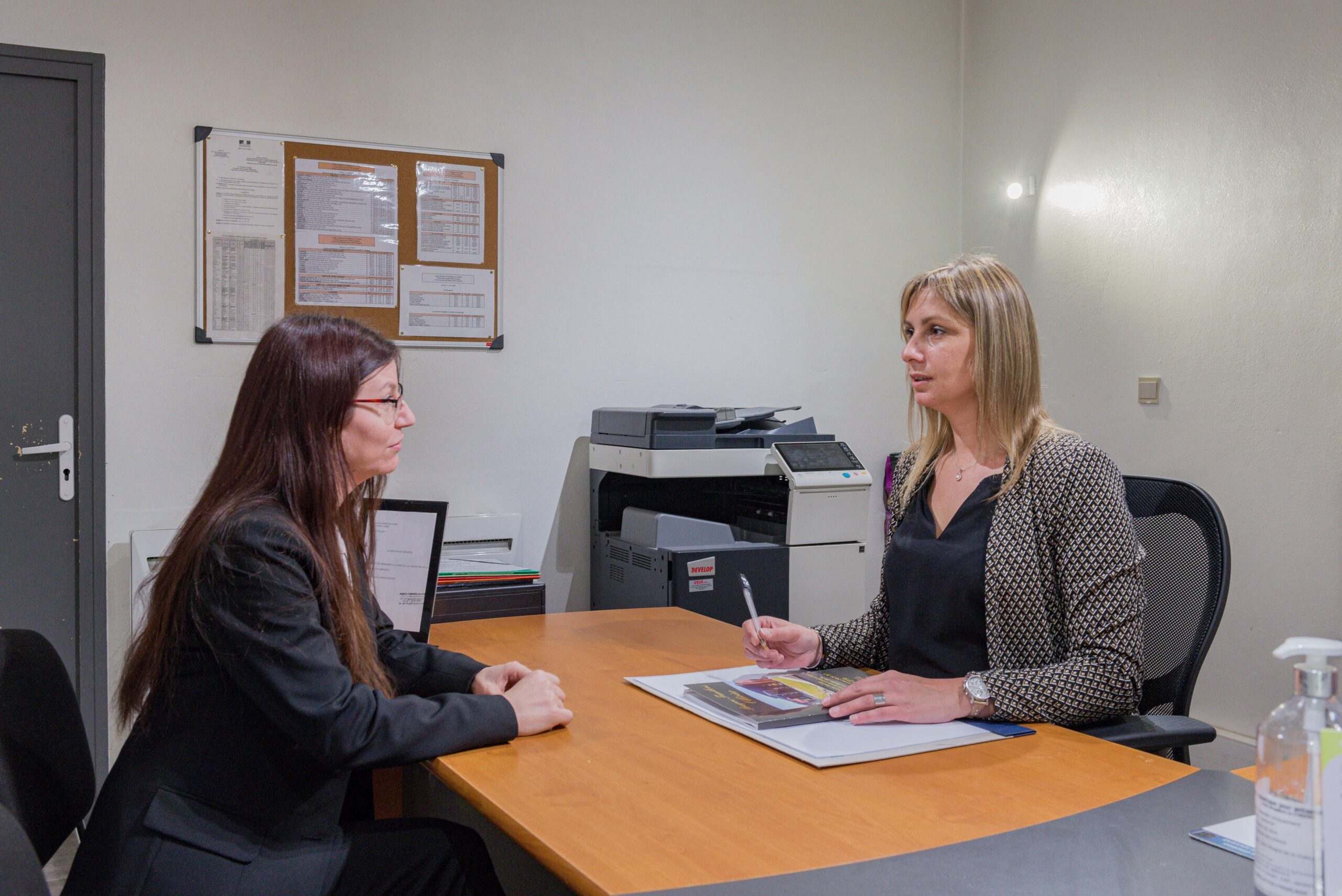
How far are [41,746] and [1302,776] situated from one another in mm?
1455

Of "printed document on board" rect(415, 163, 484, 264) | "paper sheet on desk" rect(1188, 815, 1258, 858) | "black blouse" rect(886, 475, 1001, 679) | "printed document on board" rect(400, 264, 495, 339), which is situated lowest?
"paper sheet on desk" rect(1188, 815, 1258, 858)

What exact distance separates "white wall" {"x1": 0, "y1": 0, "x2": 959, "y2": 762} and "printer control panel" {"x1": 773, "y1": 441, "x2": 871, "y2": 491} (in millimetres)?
694

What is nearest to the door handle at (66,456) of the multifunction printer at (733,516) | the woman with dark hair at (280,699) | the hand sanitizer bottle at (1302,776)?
the multifunction printer at (733,516)

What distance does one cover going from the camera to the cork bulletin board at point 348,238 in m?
3.01

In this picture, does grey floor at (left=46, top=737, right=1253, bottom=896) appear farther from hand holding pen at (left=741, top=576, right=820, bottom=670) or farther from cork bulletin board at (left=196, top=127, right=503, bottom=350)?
hand holding pen at (left=741, top=576, right=820, bottom=670)

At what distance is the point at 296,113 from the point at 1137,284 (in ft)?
8.80

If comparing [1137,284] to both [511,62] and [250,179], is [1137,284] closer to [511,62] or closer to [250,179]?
[511,62]

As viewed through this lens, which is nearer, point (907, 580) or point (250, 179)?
point (907, 580)

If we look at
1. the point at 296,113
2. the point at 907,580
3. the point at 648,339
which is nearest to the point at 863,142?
the point at 648,339

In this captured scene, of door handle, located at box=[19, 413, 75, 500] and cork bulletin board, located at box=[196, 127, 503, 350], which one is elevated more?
cork bulletin board, located at box=[196, 127, 503, 350]

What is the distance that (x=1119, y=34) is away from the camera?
11.2 ft

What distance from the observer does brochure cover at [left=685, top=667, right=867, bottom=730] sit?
1388 millimetres

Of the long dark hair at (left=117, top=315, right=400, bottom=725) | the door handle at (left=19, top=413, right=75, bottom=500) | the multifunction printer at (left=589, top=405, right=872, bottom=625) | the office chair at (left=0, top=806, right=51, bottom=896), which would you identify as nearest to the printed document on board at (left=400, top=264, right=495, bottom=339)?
the multifunction printer at (left=589, top=405, right=872, bottom=625)

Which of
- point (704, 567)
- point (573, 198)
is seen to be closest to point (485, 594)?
point (704, 567)
